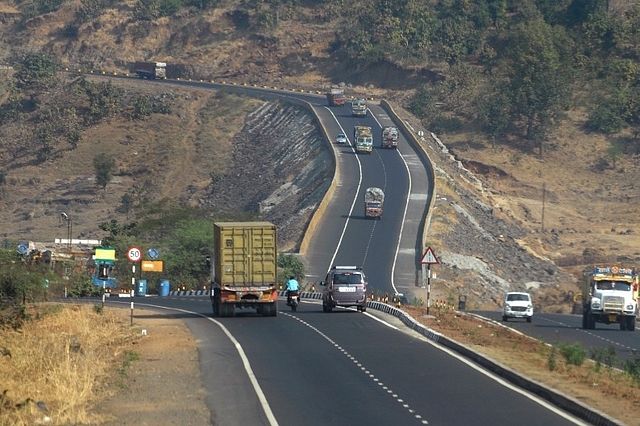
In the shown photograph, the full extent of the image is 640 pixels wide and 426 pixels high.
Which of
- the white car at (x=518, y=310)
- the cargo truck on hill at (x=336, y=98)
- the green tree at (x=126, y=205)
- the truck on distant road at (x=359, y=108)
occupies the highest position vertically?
the cargo truck on hill at (x=336, y=98)

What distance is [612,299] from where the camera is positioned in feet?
176

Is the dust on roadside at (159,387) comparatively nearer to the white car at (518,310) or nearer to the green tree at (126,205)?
the white car at (518,310)

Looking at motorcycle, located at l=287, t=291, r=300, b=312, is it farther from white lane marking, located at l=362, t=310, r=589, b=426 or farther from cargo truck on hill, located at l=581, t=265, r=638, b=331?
white lane marking, located at l=362, t=310, r=589, b=426

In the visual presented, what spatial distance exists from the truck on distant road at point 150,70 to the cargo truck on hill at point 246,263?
113787 mm

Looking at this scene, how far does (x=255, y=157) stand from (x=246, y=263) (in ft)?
282

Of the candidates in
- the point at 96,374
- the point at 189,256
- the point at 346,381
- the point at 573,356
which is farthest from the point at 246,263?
the point at 189,256

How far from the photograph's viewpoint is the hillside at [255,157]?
10750 centimetres

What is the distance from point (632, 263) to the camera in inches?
3831

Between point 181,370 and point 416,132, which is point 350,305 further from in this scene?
point 416,132

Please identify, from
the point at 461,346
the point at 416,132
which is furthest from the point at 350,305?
the point at 416,132

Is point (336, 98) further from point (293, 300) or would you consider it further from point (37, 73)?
point (293, 300)

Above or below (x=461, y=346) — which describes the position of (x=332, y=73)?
above

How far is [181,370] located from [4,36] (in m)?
161

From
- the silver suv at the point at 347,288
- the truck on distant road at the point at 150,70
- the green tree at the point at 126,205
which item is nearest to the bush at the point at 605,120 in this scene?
the green tree at the point at 126,205
